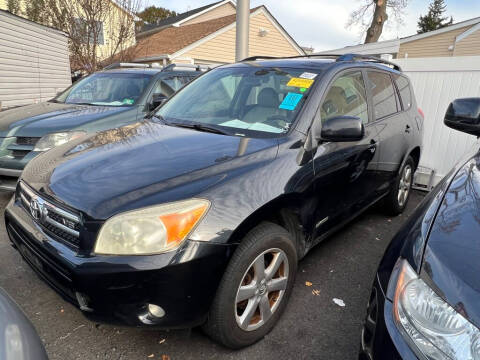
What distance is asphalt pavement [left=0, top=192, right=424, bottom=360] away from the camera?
1999mm

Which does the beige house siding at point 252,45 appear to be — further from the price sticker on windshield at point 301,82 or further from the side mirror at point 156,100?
the price sticker on windshield at point 301,82

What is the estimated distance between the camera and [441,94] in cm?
516

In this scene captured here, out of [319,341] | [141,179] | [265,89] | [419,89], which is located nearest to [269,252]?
[319,341]

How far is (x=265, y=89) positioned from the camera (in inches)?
111

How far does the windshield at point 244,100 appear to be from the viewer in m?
2.49

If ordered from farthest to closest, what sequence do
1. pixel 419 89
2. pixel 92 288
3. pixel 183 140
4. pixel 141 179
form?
pixel 419 89
pixel 183 140
pixel 141 179
pixel 92 288

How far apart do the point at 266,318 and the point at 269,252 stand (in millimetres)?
429

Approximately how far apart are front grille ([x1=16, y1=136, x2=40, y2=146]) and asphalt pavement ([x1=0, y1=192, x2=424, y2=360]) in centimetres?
127

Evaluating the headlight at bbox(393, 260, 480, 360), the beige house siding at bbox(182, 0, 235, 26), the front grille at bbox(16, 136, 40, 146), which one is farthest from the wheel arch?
the beige house siding at bbox(182, 0, 235, 26)

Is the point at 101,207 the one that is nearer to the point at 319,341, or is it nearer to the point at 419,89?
the point at 319,341

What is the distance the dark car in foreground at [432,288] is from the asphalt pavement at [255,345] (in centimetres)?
78

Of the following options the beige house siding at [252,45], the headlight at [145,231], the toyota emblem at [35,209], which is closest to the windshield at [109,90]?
the toyota emblem at [35,209]

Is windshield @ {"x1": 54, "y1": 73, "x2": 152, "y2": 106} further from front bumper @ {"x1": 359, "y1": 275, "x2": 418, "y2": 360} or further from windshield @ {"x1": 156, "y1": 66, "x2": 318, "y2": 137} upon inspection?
front bumper @ {"x1": 359, "y1": 275, "x2": 418, "y2": 360}

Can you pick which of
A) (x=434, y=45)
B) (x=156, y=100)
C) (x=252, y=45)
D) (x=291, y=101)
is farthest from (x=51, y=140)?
(x=434, y=45)
